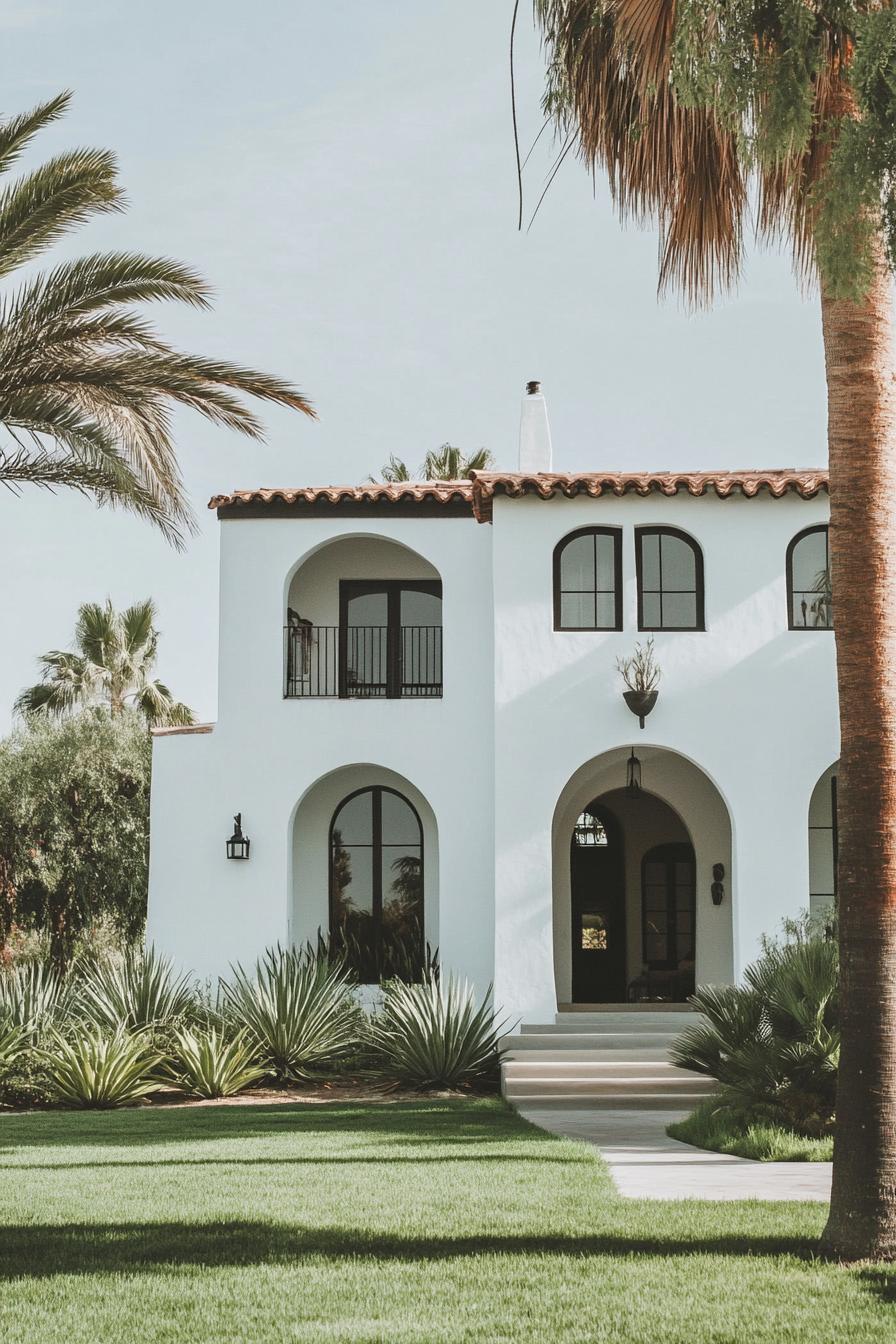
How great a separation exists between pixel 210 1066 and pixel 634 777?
22.0 ft

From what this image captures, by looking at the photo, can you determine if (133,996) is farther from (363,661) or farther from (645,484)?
(645,484)

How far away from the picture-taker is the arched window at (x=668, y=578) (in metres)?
16.2

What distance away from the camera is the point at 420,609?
18562 mm

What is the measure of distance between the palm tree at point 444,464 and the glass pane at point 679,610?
549 inches

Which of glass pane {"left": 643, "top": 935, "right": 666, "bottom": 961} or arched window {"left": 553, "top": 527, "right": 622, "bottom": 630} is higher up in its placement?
arched window {"left": 553, "top": 527, "right": 622, "bottom": 630}

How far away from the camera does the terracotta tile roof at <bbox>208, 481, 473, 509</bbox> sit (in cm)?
1703

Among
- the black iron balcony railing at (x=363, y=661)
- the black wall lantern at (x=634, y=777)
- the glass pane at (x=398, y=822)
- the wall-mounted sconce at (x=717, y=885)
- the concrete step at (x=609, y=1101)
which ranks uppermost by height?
the black iron balcony railing at (x=363, y=661)

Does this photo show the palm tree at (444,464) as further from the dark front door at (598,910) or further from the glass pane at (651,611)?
the glass pane at (651,611)

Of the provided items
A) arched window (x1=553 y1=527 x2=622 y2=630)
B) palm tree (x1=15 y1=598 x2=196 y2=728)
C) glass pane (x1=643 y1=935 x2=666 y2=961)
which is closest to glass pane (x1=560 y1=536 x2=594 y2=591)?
arched window (x1=553 y1=527 x2=622 y2=630)

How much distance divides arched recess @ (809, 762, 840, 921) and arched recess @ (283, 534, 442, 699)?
4951 mm

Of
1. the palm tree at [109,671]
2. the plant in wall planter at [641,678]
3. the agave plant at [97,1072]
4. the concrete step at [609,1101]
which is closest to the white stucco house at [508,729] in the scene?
the plant in wall planter at [641,678]

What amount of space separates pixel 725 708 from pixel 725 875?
10.6 ft

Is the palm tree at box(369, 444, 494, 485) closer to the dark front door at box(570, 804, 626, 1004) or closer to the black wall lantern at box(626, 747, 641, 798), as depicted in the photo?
the dark front door at box(570, 804, 626, 1004)

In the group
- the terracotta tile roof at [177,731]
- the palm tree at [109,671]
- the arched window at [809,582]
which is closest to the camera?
the arched window at [809,582]
